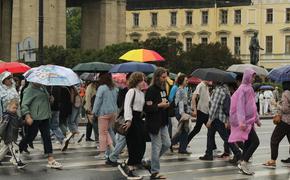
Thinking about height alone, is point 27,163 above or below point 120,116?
below

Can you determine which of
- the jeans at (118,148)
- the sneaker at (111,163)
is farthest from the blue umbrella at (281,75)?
the sneaker at (111,163)

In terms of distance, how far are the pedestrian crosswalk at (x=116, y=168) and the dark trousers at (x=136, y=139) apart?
1.74 feet

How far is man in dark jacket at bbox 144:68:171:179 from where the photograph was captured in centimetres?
1337

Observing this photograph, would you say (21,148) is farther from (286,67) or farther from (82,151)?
(286,67)

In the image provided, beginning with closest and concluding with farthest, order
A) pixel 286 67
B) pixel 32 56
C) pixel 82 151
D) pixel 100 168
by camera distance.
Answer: pixel 100 168 → pixel 286 67 → pixel 82 151 → pixel 32 56

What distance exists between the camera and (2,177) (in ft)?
45.1

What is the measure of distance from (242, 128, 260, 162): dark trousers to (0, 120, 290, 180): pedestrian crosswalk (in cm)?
36

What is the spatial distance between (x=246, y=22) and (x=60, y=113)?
89.2 meters

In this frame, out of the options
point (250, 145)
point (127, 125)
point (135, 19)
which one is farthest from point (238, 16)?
point (127, 125)

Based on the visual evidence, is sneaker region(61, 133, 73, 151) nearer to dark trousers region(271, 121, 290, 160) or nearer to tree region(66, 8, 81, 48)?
dark trousers region(271, 121, 290, 160)

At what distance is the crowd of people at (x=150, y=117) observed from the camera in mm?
13391

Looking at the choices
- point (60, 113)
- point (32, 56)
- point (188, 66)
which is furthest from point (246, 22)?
point (60, 113)

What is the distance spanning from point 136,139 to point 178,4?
322ft

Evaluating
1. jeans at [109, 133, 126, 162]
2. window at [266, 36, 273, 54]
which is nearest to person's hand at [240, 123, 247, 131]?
jeans at [109, 133, 126, 162]
